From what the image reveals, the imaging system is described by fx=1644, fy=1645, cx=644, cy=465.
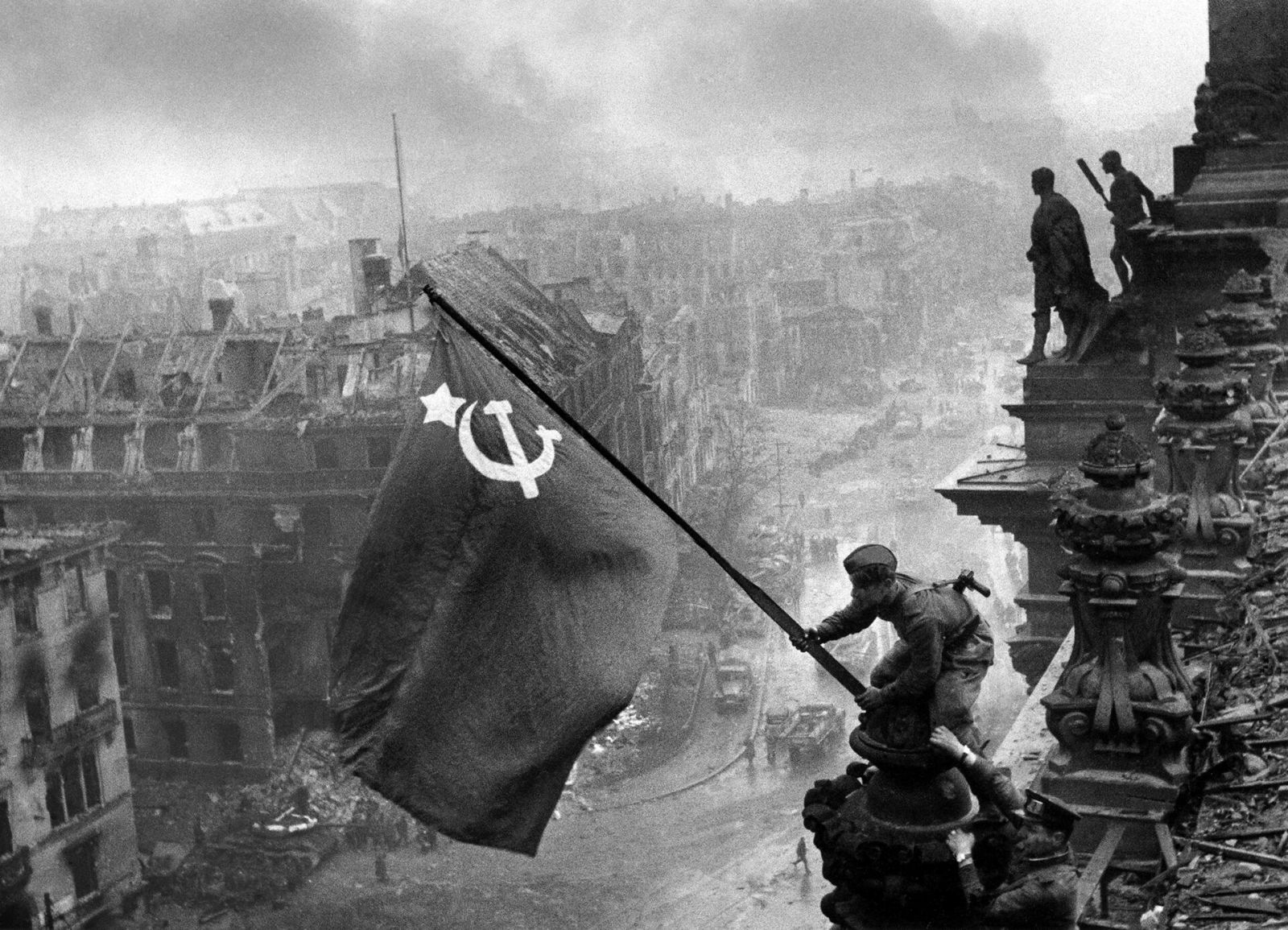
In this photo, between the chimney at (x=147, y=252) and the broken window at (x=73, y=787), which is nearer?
the broken window at (x=73, y=787)

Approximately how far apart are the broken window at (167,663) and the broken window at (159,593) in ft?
2.39

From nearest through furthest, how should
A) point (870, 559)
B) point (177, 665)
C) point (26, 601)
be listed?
1. point (870, 559)
2. point (26, 601)
3. point (177, 665)

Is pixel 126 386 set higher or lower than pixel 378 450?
higher

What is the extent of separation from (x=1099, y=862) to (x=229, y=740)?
33.5 meters

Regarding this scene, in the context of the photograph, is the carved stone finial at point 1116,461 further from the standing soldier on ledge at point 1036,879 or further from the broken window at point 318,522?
the broken window at point 318,522

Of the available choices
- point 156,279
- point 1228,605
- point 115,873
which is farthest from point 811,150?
point 1228,605

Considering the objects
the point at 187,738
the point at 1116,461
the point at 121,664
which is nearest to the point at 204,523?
the point at 121,664

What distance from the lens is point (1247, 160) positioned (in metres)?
19.1

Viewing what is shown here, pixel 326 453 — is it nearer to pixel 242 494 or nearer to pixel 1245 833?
pixel 242 494

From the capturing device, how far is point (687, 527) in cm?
684

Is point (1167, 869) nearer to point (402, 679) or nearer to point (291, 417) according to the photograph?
point (402, 679)

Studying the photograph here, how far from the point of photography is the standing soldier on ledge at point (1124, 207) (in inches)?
751

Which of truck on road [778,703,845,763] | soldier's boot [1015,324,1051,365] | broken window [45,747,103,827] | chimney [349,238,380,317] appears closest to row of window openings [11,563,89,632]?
broken window [45,747,103,827]

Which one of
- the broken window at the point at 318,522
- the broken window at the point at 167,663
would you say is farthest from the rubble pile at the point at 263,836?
the broken window at the point at 318,522
